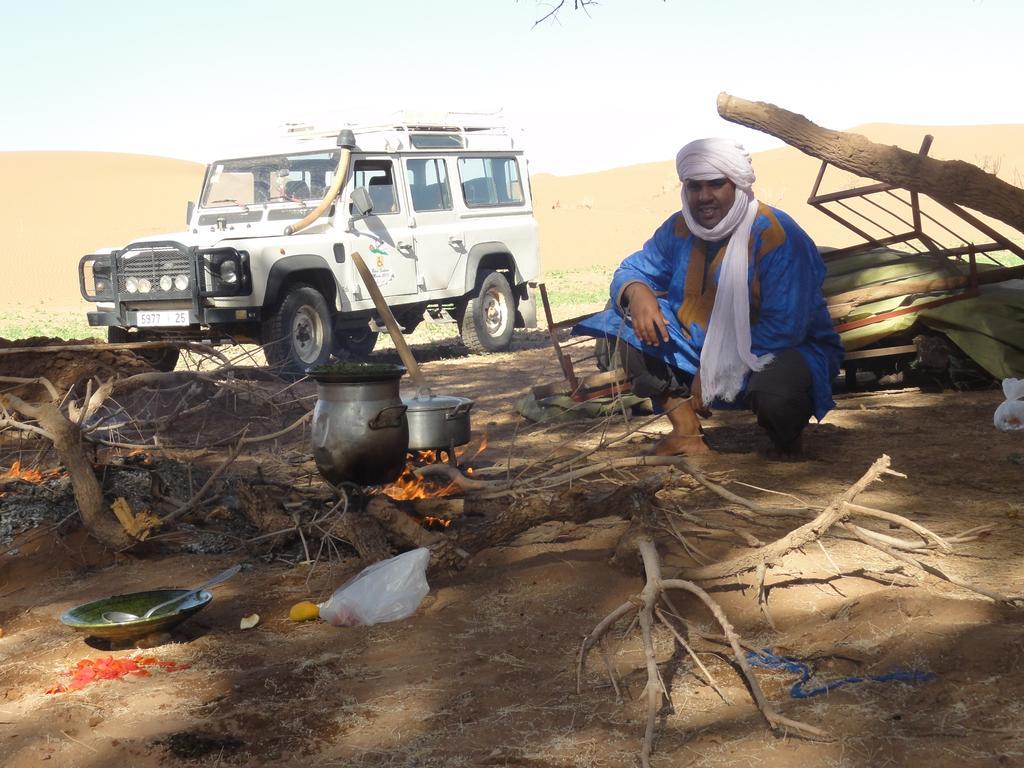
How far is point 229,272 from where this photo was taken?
913cm

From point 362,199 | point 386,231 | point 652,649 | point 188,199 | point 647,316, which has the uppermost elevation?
point 188,199

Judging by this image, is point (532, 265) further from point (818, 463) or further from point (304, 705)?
point (304, 705)

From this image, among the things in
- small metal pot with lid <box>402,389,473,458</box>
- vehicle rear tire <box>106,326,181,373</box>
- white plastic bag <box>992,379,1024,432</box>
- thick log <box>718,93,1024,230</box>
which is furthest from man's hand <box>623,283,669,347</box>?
vehicle rear tire <box>106,326,181,373</box>

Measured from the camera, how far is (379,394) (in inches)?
163

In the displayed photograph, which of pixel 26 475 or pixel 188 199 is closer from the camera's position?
pixel 26 475

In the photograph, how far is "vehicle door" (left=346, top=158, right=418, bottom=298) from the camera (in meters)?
10.2

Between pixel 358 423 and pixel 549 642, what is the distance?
1.25m

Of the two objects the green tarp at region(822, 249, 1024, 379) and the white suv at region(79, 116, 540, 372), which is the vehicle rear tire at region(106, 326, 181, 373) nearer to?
the white suv at region(79, 116, 540, 372)

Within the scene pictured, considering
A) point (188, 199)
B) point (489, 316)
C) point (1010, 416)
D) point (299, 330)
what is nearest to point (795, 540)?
point (1010, 416)

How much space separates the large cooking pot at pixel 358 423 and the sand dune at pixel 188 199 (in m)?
16.8

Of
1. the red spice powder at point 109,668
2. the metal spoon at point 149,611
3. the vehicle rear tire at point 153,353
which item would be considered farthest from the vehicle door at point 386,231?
the red spice powder at point 109,668

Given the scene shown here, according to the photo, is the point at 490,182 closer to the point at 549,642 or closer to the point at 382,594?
the point at 382,594

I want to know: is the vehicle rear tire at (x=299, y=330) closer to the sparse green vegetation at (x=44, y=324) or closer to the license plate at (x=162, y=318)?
the license plate at (x=162, y=318)

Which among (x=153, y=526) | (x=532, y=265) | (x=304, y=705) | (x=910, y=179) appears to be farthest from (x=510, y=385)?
(x=304, y=705)
